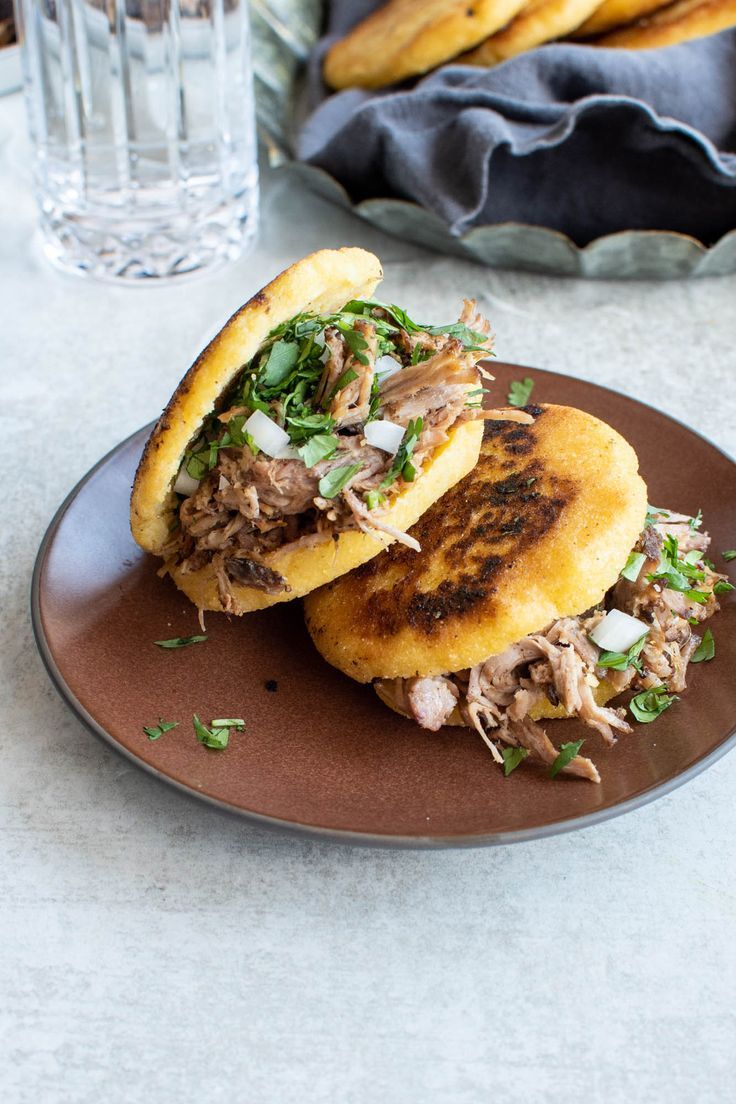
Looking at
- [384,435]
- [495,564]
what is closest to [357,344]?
[384,435]

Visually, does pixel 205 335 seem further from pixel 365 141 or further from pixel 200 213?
pixel 365 141

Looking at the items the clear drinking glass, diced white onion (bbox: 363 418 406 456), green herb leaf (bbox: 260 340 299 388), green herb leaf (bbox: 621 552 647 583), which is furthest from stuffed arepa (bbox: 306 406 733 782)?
the clear drinking glass

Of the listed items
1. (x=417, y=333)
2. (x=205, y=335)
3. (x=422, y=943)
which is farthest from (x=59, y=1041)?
(x=205, y=335)

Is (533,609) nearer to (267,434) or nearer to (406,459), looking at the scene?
(406,459)

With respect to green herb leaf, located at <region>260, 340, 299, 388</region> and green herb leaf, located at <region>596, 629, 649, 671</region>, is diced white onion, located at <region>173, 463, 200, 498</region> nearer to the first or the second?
green herb leaf, located at <region>260, 340, 299, 388</region>

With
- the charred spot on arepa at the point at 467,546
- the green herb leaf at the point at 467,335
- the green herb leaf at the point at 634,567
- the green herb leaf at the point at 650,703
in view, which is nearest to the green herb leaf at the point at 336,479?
the charred spot on arepa at the point at 467,546
